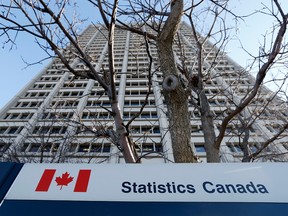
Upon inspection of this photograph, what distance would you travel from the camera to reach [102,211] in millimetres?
1345

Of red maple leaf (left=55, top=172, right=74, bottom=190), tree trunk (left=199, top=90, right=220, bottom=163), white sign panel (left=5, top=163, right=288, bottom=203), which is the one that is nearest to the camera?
white sign panel (left=5, top=163, right=288, bottom=203)

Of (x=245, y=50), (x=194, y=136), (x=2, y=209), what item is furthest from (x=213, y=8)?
(x=194, y=136)

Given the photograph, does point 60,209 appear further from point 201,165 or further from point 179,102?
point 179,102

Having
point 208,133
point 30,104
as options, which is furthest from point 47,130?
point 208,133

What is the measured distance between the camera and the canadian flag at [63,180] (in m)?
1.50

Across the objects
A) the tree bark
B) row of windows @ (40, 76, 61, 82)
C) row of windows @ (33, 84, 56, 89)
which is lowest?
the tree bark

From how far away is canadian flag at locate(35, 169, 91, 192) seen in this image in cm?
150

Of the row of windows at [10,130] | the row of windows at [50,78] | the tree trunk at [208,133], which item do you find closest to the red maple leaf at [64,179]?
the tree trunk at [208,133]

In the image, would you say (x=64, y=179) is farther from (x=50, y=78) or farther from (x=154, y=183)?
(x=50, y=78)

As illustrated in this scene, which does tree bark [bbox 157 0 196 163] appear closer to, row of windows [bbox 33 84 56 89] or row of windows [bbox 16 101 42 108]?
row of windows [bbox 16 101 42 108]

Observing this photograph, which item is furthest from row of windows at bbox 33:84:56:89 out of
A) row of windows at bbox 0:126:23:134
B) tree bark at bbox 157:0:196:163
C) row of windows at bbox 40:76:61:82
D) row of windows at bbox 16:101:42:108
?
tree bark at bbox 157:0:196:163

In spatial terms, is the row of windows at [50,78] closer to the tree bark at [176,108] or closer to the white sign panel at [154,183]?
the tree bark at [176,108]

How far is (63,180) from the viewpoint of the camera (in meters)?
1.58

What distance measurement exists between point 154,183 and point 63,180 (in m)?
0.69
